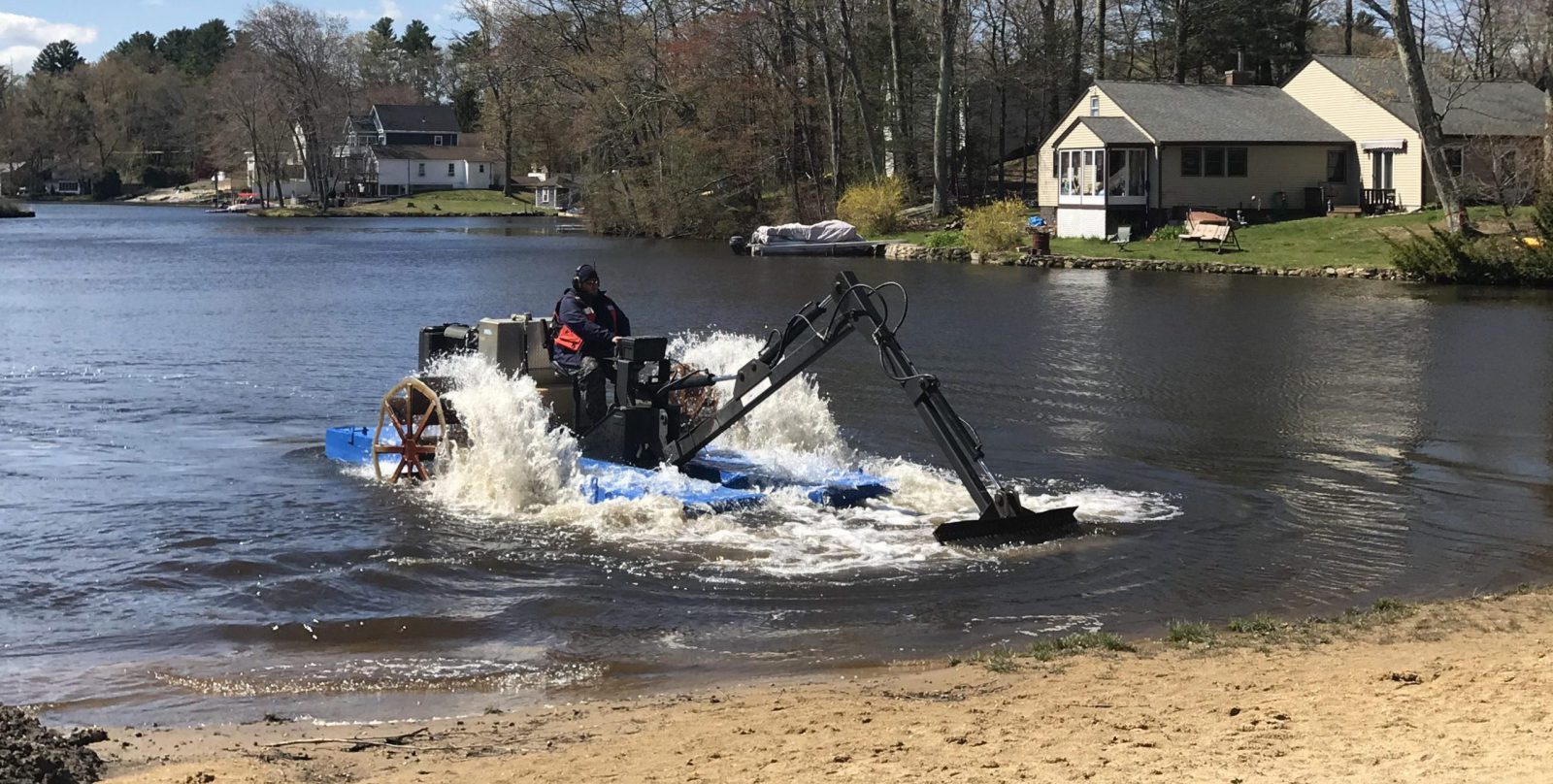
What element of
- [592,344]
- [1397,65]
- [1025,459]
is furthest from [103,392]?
[1397,65]

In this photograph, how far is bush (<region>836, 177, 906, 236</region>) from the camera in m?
67.1

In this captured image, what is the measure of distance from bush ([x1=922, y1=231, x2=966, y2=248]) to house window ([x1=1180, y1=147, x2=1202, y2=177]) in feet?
28.7

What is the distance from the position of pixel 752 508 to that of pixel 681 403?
140 inches

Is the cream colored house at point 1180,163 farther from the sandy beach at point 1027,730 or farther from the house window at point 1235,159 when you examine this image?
the sandy beach at point 1027,730

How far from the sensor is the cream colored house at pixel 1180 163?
59125 millimetres

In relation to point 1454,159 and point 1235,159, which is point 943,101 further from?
point 1454,159

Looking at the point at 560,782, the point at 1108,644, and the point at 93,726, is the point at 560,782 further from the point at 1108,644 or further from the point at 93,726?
the point at 1108,644

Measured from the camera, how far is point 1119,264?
4981cm

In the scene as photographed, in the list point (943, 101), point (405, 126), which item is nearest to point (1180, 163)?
point (943, 101)

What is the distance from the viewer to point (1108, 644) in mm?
10484

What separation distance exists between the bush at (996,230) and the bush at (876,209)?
1026 cm

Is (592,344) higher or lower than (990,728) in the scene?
higher

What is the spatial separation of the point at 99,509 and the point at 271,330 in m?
18.9

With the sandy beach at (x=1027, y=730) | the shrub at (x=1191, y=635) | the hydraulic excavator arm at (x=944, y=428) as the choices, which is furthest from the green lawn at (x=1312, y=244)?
the sandy beach at (x=1027, y=730)
